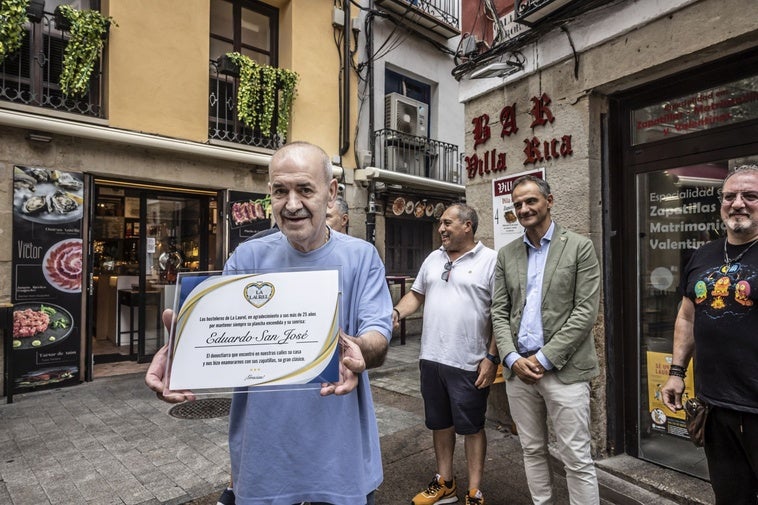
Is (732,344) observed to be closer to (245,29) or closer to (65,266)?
(65,266)

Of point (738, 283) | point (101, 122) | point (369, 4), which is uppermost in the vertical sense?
point (369, 4)

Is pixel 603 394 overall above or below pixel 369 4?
below

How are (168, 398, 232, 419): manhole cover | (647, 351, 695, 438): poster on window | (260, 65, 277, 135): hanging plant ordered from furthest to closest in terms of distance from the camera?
(260, 65, 277, 135): hanging plant, (168, 398, 232, 419): manhole cover, (647, 351, 695, 438): poster on window

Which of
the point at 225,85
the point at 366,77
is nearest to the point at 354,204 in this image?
the point at 366,77

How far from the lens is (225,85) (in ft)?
26.5

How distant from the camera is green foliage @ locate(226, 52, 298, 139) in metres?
7.91

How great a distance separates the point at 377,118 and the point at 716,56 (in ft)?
25.0

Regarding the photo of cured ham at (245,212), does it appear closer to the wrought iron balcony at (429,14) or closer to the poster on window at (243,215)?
the poster on window at (243,215)

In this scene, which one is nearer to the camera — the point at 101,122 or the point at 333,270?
the point at 333,270

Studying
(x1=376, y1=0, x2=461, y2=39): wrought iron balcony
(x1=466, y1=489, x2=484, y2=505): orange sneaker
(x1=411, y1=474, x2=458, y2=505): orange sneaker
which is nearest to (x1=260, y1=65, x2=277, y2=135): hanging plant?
(x1=376, y1=0, x2=461, y2=39): wrought iron balcony

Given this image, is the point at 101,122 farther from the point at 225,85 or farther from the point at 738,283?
the point at 738,283

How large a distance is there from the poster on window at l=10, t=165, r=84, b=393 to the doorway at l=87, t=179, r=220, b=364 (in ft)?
3.42

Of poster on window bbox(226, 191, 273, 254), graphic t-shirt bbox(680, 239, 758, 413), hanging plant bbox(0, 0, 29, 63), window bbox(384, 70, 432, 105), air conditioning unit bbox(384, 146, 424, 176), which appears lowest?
graphic t-shirt bbox(680, 239, 758, 413)

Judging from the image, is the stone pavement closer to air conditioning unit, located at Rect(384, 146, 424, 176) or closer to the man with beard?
the man with beard
